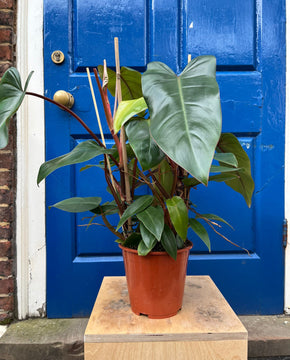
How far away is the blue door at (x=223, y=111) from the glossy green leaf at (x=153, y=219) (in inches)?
22.8

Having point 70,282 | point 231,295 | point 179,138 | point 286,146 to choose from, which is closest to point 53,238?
point 70,282

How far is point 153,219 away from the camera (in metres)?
0.70

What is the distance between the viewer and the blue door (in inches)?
50.3

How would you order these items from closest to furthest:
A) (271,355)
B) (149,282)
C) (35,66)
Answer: (149,282)
(271,355)
(35,66)

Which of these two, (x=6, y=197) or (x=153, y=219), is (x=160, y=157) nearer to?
(x=153, y=219)

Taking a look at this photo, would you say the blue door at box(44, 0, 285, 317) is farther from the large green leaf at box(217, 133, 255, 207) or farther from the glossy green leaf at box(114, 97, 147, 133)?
the glossy green leaf at box(114, 97, 147, 133)

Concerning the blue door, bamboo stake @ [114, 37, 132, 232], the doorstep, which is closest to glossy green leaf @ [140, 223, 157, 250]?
bamboo stake @ [114, 37, 132, 232]

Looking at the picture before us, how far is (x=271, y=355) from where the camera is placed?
1166 millimetres

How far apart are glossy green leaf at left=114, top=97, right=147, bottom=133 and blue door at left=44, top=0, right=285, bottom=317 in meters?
0.66

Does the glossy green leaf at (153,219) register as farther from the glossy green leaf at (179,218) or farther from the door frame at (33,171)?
the door frame at (33,171)

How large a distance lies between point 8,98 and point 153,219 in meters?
0.45

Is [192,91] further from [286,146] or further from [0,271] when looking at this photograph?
[0,271]

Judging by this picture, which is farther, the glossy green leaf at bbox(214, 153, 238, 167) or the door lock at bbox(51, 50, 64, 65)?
the door lock at bbox(51, 50, 64, 65)

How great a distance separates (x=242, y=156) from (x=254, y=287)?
724 mm
